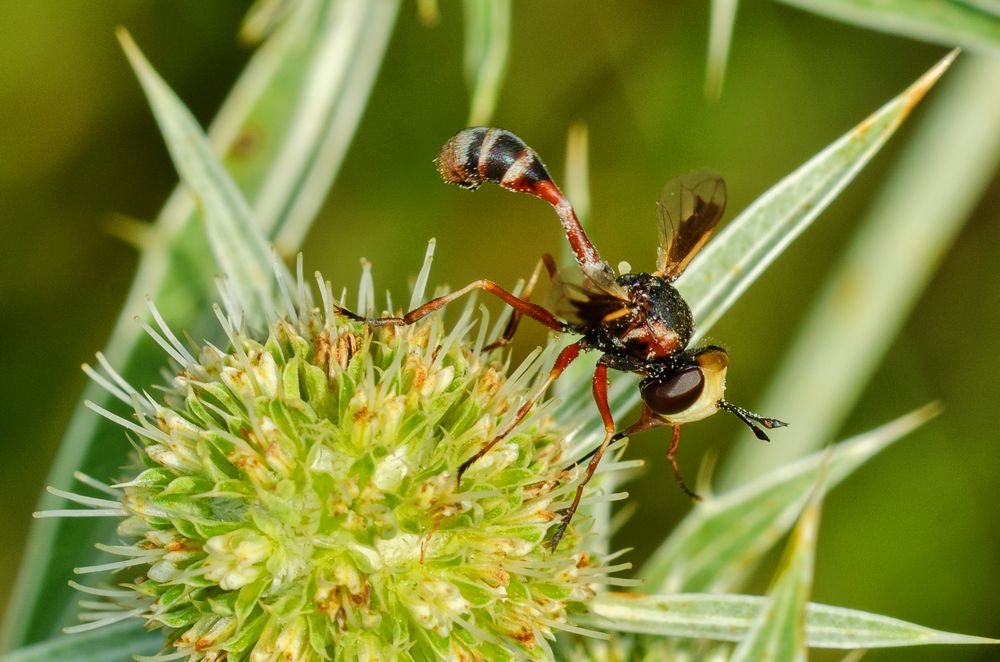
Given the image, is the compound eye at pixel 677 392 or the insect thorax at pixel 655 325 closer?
the compound eye at pixel 677 392

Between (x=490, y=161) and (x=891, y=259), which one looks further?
(x=891, y=259)

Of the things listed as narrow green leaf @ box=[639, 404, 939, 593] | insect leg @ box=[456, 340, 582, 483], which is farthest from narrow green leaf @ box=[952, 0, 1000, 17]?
insect leg @ box=[456, 340, 582, 483]

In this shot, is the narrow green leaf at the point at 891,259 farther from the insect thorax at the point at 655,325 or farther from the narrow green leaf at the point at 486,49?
the narrow green leaf at the point at 486,49

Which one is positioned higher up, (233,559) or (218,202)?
(218,202)

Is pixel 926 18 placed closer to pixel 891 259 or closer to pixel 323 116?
pixel 891 259

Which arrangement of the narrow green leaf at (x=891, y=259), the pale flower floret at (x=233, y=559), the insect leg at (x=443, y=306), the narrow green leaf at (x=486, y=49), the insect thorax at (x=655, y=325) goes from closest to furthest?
the pale flower floret at (x=233, y=559) < the insect leg at (x=443, y=306) < the insect thorax at (x=655, y=325) < the narrow green leaf at (x=486, y=49) < the narrow green leaf at (x=891, y=259)

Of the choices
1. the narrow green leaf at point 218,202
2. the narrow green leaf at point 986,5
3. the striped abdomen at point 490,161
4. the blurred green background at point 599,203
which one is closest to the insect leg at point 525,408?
the striped abdomen at point 490,161

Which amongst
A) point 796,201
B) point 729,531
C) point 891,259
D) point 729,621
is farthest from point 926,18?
point 729,621
